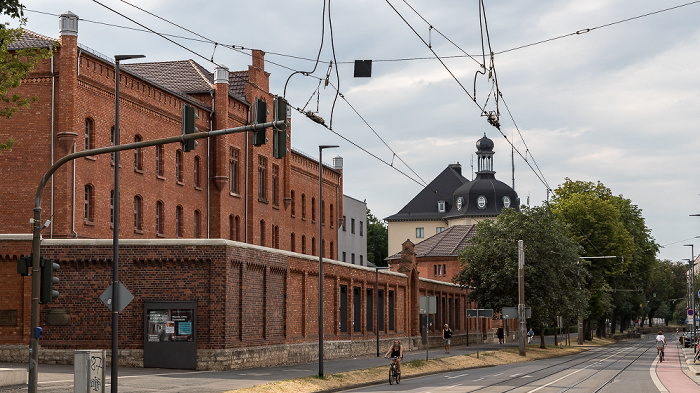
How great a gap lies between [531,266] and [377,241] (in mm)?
79951

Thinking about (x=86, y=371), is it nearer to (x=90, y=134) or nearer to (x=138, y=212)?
(x=90, y=134)

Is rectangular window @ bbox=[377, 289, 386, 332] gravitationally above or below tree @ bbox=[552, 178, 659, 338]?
below

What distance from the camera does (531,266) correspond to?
57906 millimetres

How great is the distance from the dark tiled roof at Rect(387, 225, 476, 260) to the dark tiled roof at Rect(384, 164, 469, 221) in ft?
118

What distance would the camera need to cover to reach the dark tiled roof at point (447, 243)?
303 ft

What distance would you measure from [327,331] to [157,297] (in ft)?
41.8

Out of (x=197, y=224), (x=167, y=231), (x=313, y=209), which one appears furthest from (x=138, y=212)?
(x=313, y=209)

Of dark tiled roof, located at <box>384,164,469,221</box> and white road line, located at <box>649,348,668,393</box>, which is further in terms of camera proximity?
dark tiled roof, located at <box>384,164,469,221</box>

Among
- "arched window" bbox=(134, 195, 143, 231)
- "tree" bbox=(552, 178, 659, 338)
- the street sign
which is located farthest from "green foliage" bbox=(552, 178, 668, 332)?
the street sign

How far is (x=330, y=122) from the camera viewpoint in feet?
79.8

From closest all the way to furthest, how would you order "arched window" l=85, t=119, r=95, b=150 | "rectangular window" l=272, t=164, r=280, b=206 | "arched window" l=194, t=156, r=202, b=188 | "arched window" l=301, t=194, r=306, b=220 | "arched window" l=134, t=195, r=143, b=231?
1. "arched window" l=85, t=119, r=95, b=150
2. "arched window" l=134, t=195, r=143, b=231
3. "arched window" l=194, t=156, r=202, b=188
4. "rectangular window" l=272, t=164, r=280, b=206
5. "arched window" l=301, t=194, r=306, b=220

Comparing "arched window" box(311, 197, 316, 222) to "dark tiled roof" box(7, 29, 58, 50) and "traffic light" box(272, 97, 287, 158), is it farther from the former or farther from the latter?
"traffic light" box(272, 97, 287, 158)

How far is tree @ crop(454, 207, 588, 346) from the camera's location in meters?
58.2

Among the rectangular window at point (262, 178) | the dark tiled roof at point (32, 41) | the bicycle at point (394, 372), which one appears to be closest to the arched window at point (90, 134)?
the dark tiled roof at point (32, 41)
